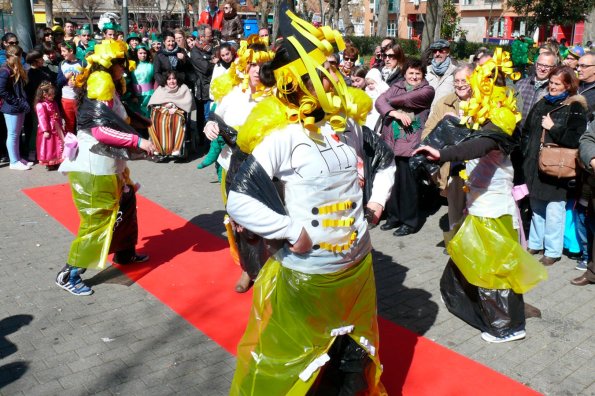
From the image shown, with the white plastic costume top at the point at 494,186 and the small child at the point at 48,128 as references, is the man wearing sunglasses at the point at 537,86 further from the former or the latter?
the small child at the point at 48,128

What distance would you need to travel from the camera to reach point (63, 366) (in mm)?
4312

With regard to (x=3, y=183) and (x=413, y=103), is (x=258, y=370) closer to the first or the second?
(x=413, y=103)

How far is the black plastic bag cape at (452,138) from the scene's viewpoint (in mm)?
4320

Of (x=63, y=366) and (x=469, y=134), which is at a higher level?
(x=469, y=134)

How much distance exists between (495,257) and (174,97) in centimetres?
735

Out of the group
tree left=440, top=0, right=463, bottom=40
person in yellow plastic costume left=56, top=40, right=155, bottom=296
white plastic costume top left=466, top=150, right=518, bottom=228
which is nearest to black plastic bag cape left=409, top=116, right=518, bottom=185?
white plastic costume top left=466, top=150, right=518, bottom=228

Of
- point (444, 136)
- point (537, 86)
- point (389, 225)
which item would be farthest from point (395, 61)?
point (444, 136)

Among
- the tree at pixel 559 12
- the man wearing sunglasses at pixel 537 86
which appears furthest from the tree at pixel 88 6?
the man wearing sunglasses at pixel 537 86

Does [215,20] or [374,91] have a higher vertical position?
[215,20]

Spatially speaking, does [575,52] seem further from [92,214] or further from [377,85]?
[92,214]

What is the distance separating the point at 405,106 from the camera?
7.02 m

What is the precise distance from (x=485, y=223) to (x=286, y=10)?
Answer: 233 cm

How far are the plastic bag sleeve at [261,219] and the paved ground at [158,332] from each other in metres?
A: 1.55

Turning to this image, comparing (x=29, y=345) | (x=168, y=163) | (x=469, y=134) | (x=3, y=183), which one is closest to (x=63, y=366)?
(x=29, y=345)
